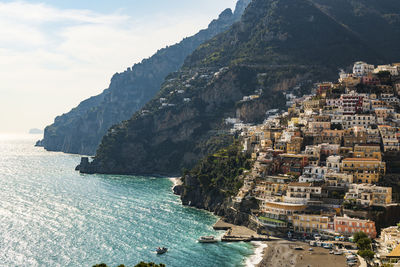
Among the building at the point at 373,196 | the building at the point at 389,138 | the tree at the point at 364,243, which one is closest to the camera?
the tree at the point at 364,243

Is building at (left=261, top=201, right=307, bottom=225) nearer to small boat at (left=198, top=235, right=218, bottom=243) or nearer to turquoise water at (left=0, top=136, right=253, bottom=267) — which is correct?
turquoise water at (left=0, top=136, right=253, bottom=267)

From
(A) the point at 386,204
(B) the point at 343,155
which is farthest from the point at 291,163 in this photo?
(A) the point at 386,204

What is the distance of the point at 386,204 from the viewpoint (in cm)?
8788

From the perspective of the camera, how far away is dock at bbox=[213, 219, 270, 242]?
3701 inches

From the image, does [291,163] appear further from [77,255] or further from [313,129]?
[77,255]

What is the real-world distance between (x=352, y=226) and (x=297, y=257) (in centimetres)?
1377

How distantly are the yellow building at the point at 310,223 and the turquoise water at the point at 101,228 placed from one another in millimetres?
11417

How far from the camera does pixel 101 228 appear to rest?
105875mm

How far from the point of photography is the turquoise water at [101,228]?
85062 mm

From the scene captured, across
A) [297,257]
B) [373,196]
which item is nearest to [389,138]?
[373,196]

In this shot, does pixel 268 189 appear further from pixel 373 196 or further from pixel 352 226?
pixel 373 196

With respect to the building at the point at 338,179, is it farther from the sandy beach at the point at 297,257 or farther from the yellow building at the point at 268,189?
the sandy beach at the point at 297,257

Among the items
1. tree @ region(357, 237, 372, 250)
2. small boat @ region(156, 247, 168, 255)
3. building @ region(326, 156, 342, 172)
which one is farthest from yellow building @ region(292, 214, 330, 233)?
small boat @ region(156, 247, 168, 255)

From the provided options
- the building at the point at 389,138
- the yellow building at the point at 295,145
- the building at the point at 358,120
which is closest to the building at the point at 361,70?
the building at the point at 358,120
